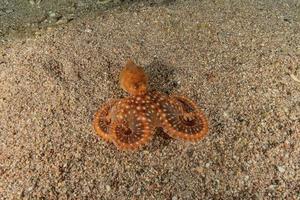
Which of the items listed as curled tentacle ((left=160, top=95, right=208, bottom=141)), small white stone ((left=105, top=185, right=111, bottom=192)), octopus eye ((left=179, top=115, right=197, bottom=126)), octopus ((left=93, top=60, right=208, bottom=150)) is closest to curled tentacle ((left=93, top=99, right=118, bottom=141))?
octopus ((left=93, top=60, right=208, bottom=150))

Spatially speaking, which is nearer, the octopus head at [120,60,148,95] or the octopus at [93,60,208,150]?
the octopus at [93,60,208,150]

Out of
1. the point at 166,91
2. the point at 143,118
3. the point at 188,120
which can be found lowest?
the point at 166,91

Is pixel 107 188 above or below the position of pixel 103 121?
below

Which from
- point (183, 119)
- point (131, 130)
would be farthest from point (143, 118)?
point (183, 119)

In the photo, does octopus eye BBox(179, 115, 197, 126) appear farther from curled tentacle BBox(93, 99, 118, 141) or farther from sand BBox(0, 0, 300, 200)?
curled tentacle BBox(93, 99, 118, 141)

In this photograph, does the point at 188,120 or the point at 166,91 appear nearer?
the point at 188,120

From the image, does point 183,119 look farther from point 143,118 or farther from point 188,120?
point 143,118

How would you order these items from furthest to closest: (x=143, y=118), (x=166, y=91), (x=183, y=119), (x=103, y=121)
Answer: (x=166, y=91), (x=103, y=121), (x=183, y=119), (x=143, y=118)
